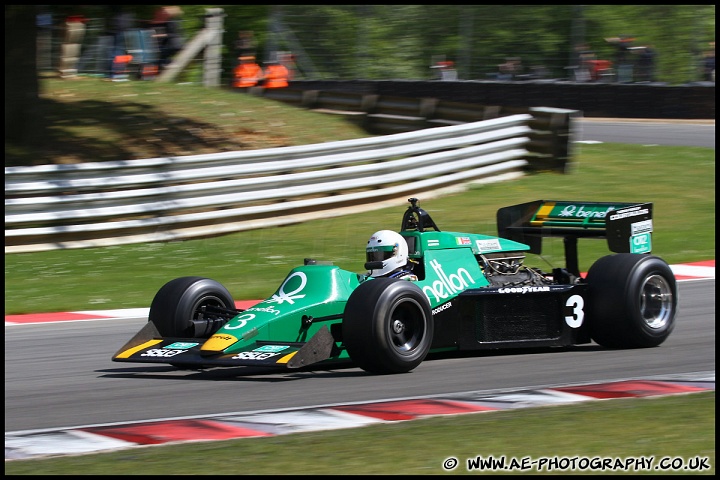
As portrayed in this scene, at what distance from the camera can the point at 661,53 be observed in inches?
982

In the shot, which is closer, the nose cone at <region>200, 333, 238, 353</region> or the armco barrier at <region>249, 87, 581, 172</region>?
the nose cone at <region>200, 333, 238, 353</region>

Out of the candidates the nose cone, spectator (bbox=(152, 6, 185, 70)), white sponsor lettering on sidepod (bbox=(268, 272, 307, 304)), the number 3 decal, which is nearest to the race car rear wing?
the number 3 decal

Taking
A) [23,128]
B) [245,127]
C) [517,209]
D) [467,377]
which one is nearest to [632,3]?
[245,127]

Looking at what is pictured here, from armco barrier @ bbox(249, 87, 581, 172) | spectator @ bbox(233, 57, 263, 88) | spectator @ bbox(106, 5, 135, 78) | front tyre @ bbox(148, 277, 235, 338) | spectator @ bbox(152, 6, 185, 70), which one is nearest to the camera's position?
front tyre @ bbox(148, 277, 235, 338)

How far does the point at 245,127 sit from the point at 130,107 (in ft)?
6.62

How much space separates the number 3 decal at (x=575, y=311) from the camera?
27.8 ft

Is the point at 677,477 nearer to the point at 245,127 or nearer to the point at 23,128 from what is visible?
the point at 23,128

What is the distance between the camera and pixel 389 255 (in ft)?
26.3

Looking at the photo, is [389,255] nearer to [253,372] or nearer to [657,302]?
[253,372]

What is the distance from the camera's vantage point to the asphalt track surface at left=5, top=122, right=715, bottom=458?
666 centimetres

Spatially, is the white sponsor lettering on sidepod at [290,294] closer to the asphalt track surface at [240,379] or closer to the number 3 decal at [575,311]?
the asphalt track surface at [240,379]

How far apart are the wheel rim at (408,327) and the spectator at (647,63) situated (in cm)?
1910

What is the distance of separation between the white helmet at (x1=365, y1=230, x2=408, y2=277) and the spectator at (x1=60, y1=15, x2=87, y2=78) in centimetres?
1664

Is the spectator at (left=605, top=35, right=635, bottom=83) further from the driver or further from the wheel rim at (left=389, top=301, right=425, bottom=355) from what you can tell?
the wheel rim at (left=389, top=301, right=425, bottom=355)
